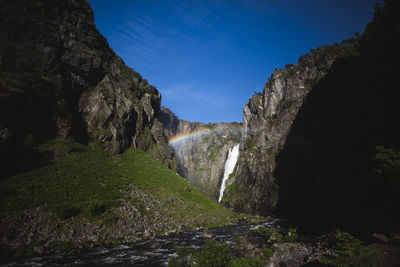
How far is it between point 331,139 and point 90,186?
49.4m

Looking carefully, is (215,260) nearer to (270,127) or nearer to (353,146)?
(353,146)

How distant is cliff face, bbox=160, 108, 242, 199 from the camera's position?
91750 millimetres

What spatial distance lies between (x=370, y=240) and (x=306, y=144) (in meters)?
40.6

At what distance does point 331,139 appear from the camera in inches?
1592

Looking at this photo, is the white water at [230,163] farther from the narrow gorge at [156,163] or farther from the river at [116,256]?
the river at [116,256]

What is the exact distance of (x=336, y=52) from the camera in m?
55.5

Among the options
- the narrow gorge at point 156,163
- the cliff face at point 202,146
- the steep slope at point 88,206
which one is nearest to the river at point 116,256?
the narrow gorge at point 156,163

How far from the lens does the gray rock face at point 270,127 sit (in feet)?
181

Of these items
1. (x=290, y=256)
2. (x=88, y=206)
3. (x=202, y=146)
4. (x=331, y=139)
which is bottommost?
(x=88, y=206)

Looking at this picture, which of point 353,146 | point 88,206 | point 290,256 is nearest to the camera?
point 290,256

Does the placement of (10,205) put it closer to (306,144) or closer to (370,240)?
(370,240)

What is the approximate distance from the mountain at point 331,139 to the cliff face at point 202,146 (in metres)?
21.5

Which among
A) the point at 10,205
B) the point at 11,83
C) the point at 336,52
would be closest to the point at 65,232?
Result: the point at 10,205

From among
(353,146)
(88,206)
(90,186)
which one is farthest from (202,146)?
(88,206)
